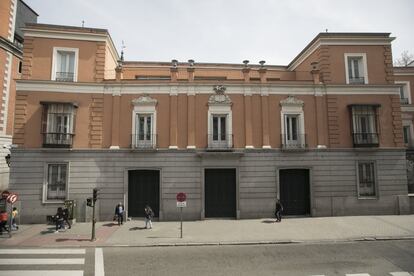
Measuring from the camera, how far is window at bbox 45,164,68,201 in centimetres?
1988

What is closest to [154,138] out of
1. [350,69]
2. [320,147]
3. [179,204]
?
[179,204]

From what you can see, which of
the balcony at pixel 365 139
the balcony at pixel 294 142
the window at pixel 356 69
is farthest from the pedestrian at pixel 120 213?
the window at pixel 356 69

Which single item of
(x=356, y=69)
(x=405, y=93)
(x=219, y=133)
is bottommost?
(x=219, y=133)

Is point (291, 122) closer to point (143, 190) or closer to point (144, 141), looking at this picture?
point (144, 141)

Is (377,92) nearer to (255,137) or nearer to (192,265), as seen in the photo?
(255,137)

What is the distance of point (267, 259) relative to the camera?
12078 mm

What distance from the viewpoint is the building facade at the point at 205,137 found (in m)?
19.9

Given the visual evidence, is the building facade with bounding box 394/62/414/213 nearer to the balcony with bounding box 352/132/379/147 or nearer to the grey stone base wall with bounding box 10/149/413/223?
the grey stone base wall with bounding box 10/149/413/223

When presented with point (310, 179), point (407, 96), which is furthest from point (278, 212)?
point (407, 96)

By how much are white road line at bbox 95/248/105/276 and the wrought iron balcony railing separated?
325 inches

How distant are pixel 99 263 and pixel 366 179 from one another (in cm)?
1919

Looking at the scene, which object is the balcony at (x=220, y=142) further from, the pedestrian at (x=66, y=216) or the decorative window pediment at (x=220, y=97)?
the pedestrian at (x=66, y=216)

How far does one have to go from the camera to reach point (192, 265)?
11383 millimetres

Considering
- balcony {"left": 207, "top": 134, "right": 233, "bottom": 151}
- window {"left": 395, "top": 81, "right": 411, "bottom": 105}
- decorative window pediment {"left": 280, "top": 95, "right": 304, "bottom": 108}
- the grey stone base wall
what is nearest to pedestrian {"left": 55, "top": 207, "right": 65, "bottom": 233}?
the grey stone base wall
